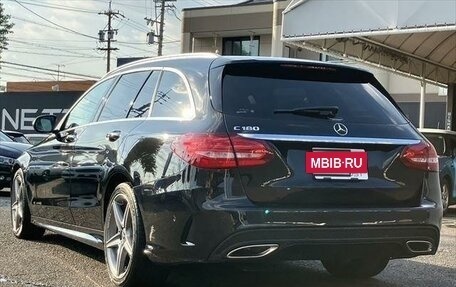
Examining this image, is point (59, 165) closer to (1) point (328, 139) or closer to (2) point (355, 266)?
(2) point (355, 266)

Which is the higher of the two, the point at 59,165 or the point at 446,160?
the point at 59,165

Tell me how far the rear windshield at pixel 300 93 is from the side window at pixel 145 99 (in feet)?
2.65

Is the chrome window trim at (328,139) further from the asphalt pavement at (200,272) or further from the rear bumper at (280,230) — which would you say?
the asphalt pavement at (200,272)

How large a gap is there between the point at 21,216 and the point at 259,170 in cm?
380

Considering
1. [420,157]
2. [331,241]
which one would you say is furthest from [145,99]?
[420,157]

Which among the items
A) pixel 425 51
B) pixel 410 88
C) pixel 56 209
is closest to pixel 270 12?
pixel 410 88

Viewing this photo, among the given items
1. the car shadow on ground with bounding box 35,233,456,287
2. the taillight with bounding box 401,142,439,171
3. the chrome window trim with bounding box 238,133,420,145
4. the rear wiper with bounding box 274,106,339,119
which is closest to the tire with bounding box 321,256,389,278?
the car shadow on ground with bounding box 35,233,456,287

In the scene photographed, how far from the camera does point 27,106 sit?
26.0 metres

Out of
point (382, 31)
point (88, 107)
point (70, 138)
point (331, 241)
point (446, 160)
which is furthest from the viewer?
point (382, 31)

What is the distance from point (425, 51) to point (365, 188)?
1442cm

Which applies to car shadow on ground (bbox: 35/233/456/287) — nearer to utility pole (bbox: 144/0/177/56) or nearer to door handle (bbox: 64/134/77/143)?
door handle (bbox: 64/134/77/143)

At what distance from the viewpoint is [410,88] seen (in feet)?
85.1

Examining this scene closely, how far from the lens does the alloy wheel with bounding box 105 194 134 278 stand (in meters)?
4.59

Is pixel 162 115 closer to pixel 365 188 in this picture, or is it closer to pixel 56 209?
pixel 365 188
